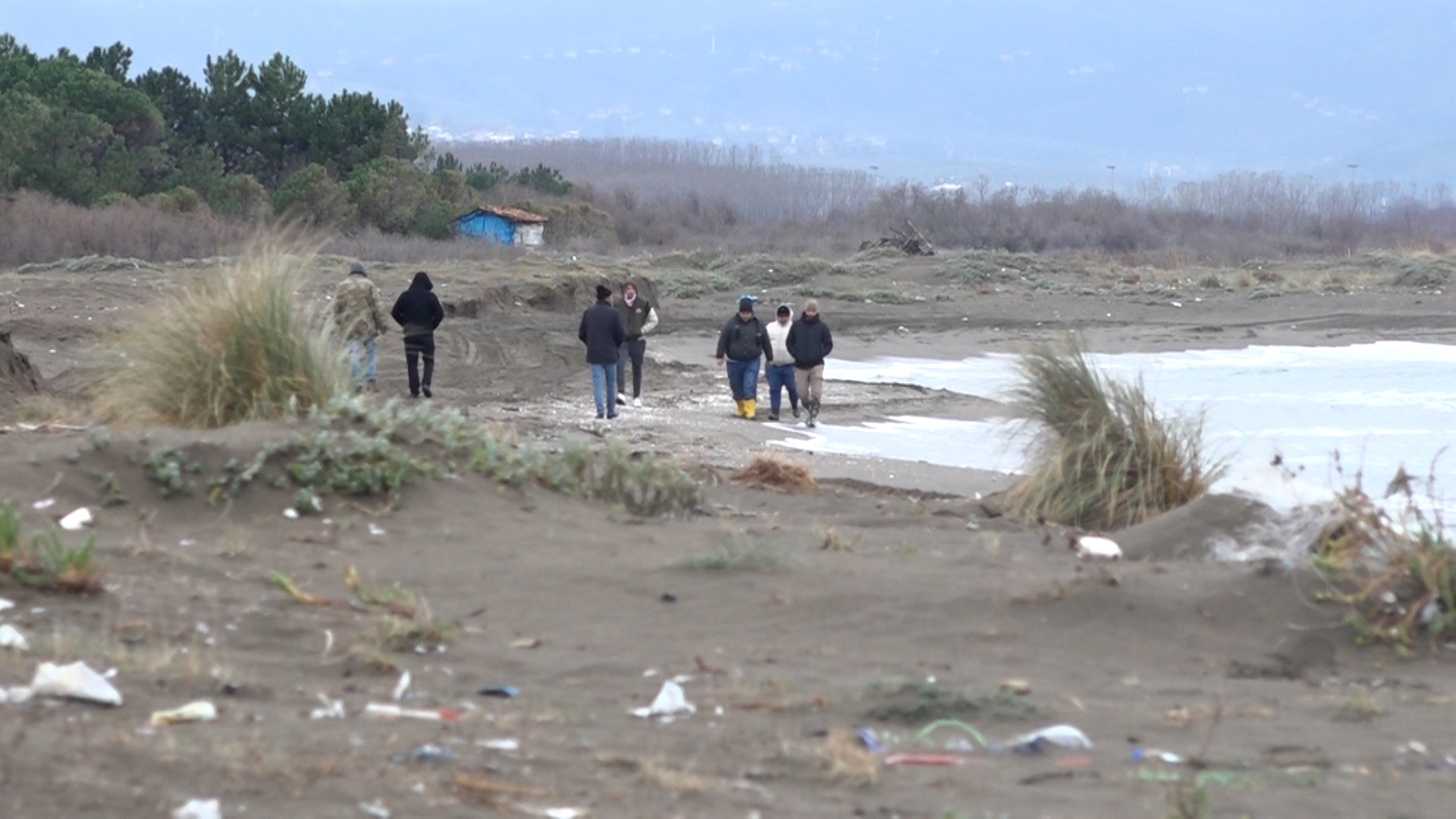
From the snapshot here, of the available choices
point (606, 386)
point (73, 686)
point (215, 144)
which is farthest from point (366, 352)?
point (215, 144)

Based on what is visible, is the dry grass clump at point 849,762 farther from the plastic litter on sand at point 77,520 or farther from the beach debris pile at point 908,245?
the beach debris pile at point 908,245

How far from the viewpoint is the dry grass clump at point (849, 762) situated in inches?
186

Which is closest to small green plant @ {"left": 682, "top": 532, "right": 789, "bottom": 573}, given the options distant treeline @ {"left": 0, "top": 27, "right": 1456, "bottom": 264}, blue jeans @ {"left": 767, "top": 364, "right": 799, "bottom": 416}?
blue jeans @ {"left": 767, "top": 364, "right": 799, "bottom": 416}

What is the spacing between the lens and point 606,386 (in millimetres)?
19078

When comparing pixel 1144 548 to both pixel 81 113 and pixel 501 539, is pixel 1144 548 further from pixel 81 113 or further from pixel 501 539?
pixel 81 113

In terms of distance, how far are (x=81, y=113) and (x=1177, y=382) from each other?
29957 millimetres

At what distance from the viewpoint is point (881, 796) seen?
4621mm

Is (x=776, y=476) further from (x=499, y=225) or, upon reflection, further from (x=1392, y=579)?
(x=499, y=225)

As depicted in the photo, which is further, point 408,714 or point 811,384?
point 811,384

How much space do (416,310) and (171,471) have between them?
1117cm

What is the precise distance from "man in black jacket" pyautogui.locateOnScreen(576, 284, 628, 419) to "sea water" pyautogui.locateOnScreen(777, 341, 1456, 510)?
6.66 ft

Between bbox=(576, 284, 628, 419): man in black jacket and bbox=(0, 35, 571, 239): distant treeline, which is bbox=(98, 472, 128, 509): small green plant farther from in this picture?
bbox=(0, 35, 571, 239): distant treeline

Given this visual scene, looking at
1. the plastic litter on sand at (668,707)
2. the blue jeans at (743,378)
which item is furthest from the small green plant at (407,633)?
the blue jeans at (743,378)

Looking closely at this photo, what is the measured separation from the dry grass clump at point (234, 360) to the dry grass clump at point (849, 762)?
18.0 ft
